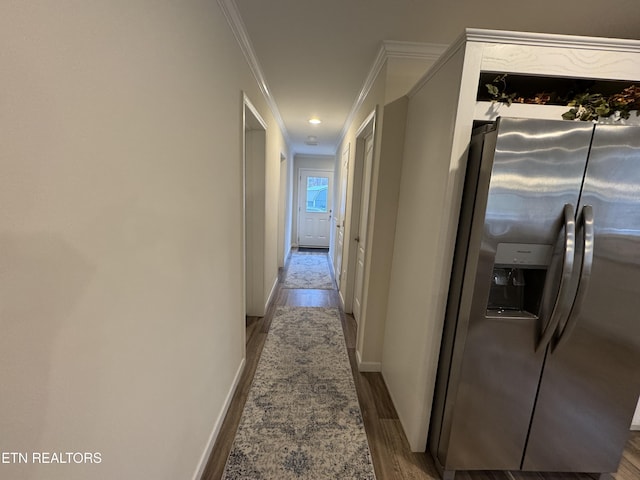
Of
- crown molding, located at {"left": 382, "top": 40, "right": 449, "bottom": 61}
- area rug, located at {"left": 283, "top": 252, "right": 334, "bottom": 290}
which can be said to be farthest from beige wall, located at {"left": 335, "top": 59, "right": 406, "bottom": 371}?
area rug, located at {"left": 283, "top": 252, "right": 334, "bottom": 290}

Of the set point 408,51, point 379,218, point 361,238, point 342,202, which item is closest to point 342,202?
point 342,202

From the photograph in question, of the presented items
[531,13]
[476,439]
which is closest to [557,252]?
→ [476,439]

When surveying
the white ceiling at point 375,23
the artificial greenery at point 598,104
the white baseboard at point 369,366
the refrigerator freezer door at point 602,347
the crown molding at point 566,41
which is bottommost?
the white baseboard at point 369,366

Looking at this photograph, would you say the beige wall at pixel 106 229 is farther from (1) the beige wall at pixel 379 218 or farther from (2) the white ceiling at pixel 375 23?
(1) the beige wall at pixel 379 218

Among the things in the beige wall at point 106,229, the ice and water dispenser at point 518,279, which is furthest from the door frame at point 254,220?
the ice and water dispenser at point 518,279

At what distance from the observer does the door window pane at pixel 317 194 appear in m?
6.69

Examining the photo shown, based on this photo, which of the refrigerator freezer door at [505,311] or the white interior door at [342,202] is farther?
the white interior door at [342,202]

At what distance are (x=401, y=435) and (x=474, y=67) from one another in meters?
2.09

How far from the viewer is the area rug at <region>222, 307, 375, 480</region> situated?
4.81 feet

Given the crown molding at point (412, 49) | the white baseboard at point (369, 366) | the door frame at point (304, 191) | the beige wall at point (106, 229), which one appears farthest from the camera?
the door frame at point (304, 191)

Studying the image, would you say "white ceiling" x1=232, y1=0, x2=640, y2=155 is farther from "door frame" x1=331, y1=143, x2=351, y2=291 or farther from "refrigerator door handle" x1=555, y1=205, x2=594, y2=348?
"door frame" x1=331, y1=143, x2=351, y2=291

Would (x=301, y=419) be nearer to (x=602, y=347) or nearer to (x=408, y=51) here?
(x=602, y=347)

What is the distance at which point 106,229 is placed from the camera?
0.71 metres

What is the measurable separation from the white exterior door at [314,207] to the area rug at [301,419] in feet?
14.2
